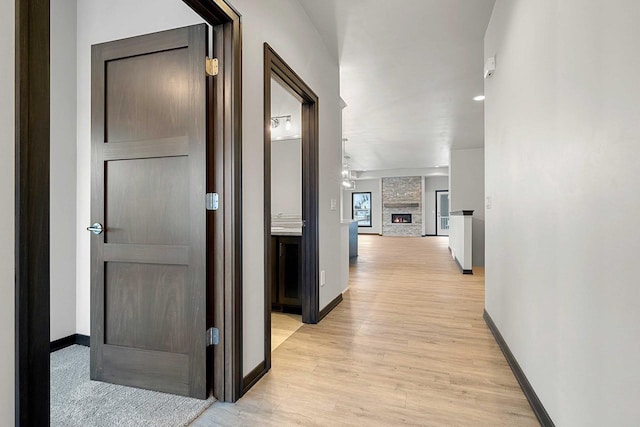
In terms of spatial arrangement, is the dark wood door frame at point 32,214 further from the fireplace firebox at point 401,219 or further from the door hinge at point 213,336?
the fireplace firebox at point 401,219

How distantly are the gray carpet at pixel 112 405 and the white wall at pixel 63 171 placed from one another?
589mm

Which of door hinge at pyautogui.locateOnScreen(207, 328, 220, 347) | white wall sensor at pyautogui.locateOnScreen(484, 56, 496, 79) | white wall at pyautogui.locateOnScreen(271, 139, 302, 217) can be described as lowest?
door hinge at pyautogui.locateOnScreen(207, 328, 220, 347)

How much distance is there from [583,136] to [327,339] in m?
2.20

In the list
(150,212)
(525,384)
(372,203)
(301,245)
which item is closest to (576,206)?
(525,384)

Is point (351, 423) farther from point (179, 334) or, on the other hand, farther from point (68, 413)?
point (68, 413)

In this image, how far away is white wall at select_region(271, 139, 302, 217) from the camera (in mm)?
5043

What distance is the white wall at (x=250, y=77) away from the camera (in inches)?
76.5

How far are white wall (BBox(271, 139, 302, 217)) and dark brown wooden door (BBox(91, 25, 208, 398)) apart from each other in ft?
10.4

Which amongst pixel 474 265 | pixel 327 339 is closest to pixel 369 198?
pixel 474 265

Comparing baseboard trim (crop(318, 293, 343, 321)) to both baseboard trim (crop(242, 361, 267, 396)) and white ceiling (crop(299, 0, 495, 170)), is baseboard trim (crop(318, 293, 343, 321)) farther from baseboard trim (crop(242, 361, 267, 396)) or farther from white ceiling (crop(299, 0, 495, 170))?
white ceiling (crop(299, 0, 495, 170))

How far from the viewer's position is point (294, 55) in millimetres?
2590
